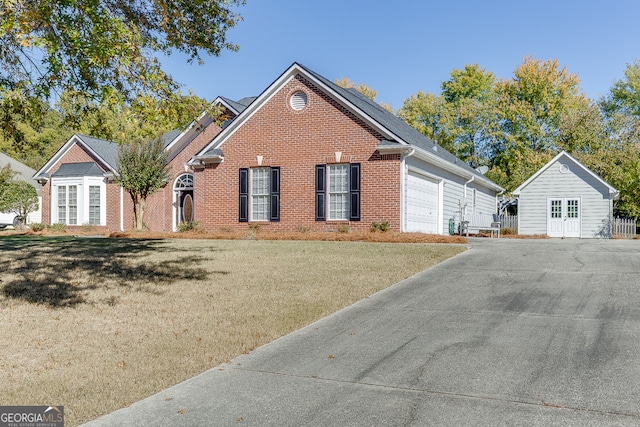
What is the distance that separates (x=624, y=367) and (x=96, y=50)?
822 centimetres

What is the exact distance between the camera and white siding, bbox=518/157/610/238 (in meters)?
28.9

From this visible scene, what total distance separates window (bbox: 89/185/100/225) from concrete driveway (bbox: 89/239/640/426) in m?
24.0

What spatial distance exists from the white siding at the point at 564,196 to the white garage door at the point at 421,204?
918cm

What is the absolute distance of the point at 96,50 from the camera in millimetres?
8398

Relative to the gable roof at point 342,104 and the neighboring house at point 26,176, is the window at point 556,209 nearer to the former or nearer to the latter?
the gable roof at point 342,104

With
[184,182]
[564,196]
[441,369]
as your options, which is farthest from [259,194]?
[564,196]

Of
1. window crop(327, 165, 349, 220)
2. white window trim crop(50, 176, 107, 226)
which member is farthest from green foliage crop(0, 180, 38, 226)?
window crop(327, 165, 349, 220)

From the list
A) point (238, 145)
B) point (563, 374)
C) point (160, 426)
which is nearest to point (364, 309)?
point (563, 374)

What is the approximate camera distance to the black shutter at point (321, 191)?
20.7 meters

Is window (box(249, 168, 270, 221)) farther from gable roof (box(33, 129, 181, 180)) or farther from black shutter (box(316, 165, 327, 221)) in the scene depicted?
gable roof (box(33, 129, 181, 180))

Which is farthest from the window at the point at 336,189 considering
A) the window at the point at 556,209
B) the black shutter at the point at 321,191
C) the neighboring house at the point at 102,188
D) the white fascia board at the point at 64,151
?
the white fascia board at the point at 64,151

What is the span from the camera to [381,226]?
19.6m

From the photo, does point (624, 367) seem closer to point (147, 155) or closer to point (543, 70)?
point (147, 155)

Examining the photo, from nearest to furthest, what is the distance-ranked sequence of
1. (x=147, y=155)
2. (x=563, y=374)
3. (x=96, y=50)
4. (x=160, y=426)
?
(x=160, y=426)
(x=563, y=374)
(x=96, y=50)
(x=147, y=155)
